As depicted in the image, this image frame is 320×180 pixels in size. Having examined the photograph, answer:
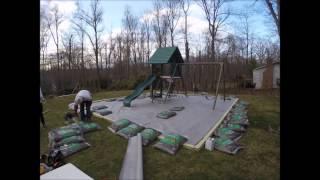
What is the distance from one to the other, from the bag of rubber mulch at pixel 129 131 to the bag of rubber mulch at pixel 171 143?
556mm

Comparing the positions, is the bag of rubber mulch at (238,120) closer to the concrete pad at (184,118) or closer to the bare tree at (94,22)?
the concrete pad at (184,118)

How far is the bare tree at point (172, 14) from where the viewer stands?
226 inches

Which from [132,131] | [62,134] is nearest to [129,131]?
[132,131]

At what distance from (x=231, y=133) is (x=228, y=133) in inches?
2.3

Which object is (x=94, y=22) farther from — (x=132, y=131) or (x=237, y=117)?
(x=237, y=117)

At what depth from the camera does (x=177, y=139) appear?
3053mm

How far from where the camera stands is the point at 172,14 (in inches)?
249

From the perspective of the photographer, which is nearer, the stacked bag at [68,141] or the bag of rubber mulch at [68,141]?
the stacked bag at [68,141]

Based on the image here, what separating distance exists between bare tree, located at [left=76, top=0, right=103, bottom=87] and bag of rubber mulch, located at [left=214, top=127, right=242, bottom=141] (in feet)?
19.2

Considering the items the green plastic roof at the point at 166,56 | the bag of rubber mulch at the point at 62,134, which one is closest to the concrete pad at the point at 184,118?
the bag of rubber mulch at the point at 62,134

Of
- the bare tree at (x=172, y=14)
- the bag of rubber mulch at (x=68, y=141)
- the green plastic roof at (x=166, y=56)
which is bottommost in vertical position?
the bag of rubber mulch at (x=68, y=141)

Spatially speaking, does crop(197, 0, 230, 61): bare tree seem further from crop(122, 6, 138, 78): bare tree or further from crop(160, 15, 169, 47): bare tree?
crop(122, 6, 138, 78): bare tree
